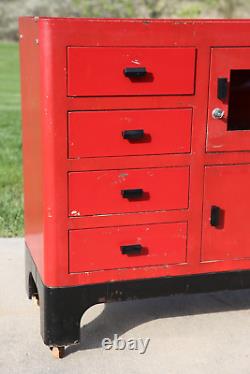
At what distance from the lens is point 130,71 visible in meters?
2.48

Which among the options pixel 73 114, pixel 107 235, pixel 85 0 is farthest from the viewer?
pixel 85 0

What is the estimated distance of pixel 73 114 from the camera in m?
2.47

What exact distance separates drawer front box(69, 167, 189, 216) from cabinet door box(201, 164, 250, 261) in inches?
4.7

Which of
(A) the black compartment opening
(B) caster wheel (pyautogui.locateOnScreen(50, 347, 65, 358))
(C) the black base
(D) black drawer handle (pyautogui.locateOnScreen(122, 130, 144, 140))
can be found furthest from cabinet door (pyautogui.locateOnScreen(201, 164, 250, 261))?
(B) caster wheel (pyautogui.locateOnScreen(50, 347, 65, 358))

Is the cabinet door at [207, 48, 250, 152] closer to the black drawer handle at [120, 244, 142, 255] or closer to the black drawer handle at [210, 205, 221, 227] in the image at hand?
the black drawer handle at [210, 205, 221, 227]

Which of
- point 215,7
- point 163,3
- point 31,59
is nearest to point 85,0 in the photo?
point 163,3

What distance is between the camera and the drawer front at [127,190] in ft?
8.39

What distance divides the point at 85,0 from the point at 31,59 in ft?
57.8

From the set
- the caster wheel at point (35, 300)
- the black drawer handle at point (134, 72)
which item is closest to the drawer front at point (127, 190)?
the black drawer handle at point (134, 72)

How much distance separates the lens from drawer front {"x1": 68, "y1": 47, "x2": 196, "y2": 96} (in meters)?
2.44

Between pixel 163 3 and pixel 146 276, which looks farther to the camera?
pixel 163 3

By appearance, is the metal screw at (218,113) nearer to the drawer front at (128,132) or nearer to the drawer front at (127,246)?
the drawer front at (128,132)

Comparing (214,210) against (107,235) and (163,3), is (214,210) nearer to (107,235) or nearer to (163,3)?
(107,235)

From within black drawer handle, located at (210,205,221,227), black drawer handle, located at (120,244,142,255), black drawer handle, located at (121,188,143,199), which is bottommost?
black drawer handle, located at (120,244,142,255)
